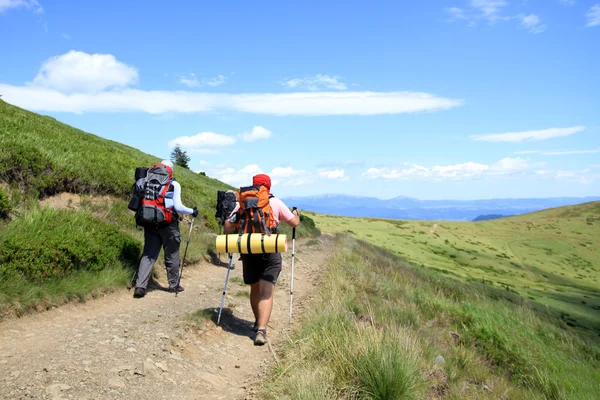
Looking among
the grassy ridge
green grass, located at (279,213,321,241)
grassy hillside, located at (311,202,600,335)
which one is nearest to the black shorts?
the grassy ridge

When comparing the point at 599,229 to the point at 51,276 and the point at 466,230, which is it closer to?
the point at 466,230

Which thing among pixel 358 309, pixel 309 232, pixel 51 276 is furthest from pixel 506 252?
pixel 51 276

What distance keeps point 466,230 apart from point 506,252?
15412 millimetres

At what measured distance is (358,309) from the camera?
8.76 m

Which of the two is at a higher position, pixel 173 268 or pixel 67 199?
pixel 67 199

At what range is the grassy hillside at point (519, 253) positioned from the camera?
94.6ft

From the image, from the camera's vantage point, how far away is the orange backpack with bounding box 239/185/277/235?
6.62 metres

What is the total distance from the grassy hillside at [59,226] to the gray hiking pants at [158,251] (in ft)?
1.66

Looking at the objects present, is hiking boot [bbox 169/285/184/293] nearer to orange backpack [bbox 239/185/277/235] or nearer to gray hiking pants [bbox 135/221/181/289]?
gray hiking pants [bbox 135/221/181/289]

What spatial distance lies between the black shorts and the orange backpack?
524 mm

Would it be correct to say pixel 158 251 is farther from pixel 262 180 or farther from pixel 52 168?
pixel 52 168

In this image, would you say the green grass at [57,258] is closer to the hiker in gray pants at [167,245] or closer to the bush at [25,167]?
the hiker in gray pants at [167,245]

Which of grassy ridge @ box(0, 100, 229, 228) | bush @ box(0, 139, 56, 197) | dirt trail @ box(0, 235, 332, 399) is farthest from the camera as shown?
grassy ridge @ box(0, 100, 229, 228)

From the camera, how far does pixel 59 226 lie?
832cm
